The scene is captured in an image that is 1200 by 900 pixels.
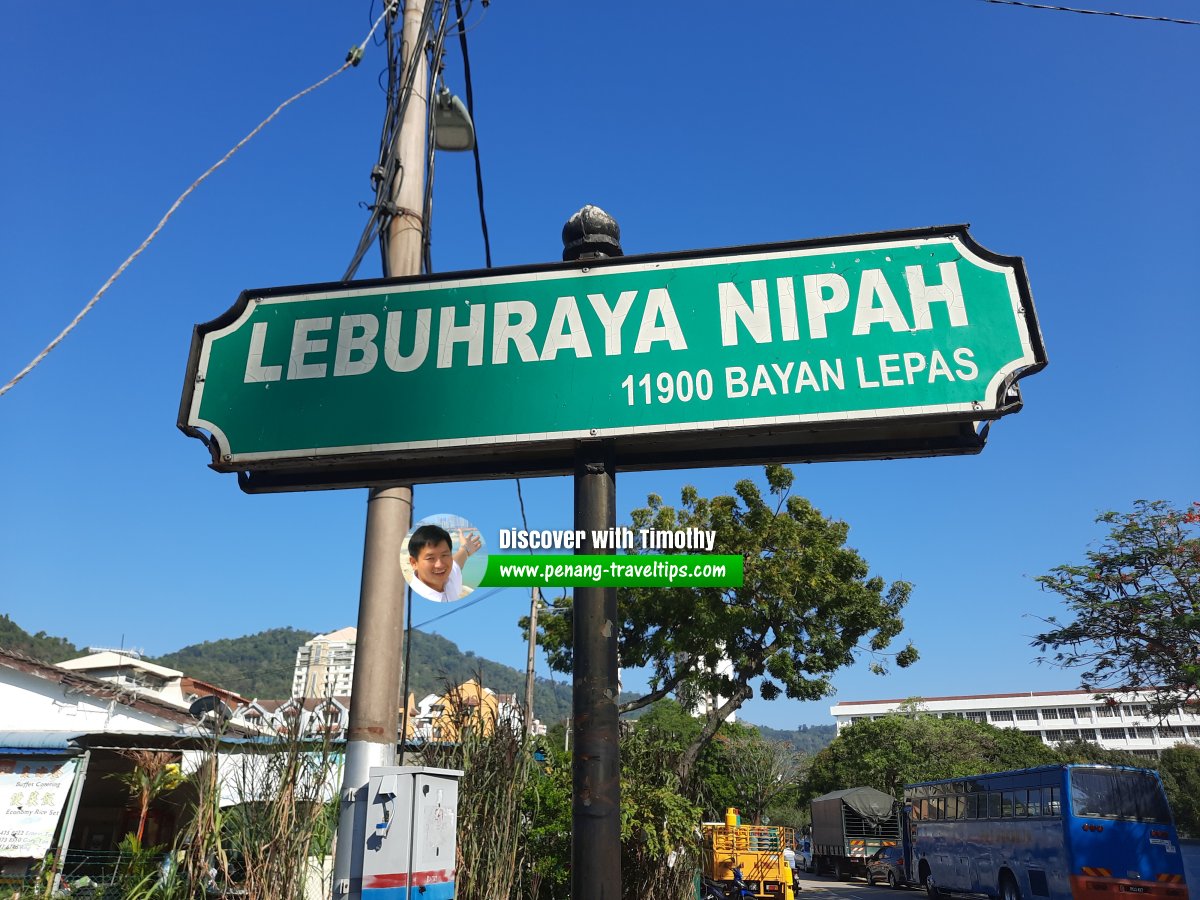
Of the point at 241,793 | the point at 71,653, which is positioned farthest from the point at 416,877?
the point at 71,653

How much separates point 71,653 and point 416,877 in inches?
4343

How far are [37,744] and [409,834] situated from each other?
8454 millimetres

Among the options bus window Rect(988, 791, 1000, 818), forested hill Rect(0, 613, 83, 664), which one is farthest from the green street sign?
forested hill Rect(0, 613, 83, 664)

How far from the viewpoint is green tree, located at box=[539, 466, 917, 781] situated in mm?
17734

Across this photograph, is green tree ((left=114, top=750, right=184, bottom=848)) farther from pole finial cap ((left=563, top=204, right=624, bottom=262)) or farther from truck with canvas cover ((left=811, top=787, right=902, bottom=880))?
truck with canvas cover ((left=811, top=787, right=902, bottom=880))

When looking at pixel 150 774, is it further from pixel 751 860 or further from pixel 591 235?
pixel 591 235

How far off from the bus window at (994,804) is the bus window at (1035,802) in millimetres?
1536

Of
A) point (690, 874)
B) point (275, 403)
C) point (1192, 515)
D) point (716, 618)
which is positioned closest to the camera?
point (275, 403)

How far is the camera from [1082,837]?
13625 mm

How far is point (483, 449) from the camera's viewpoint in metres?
2.22

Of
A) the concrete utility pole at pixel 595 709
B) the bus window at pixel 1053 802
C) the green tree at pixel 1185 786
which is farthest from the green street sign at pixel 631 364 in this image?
the green tree at pixel 1185 786

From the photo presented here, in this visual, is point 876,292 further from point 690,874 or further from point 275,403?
point 690,874

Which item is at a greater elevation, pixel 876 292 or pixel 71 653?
pixel 71 653

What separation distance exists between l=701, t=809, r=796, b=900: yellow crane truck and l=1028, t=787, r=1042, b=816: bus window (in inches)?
197
